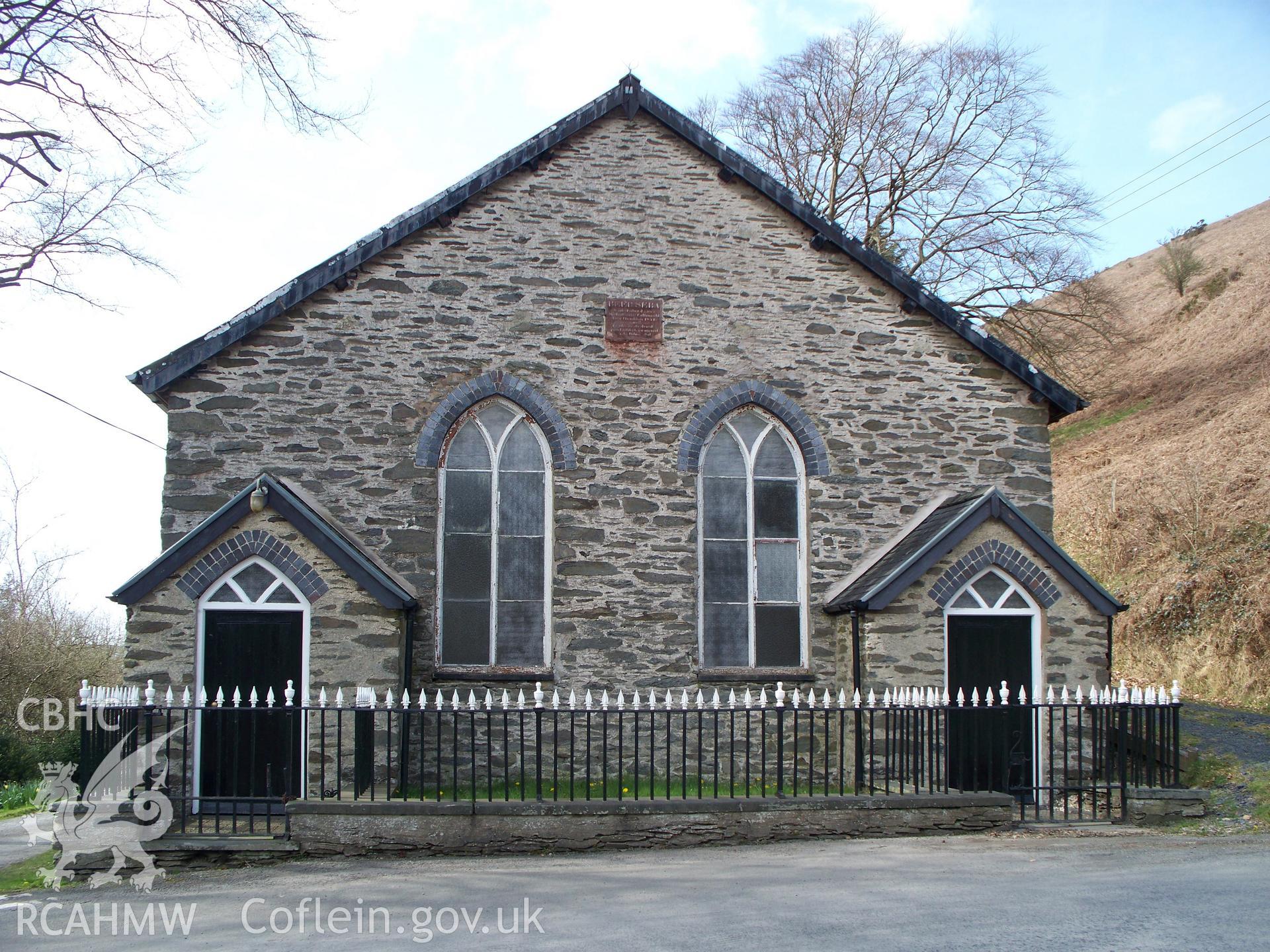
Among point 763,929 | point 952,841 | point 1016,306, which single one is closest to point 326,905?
point 763,929

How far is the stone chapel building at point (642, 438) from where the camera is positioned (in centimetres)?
1242

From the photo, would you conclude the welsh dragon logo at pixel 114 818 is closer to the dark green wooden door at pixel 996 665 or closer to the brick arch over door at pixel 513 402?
the brick arch over door at pixel 513 402

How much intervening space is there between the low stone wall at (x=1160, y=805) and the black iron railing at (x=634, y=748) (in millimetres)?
159

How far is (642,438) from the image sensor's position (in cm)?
1335

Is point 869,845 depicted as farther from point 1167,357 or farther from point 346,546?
point 1167,357

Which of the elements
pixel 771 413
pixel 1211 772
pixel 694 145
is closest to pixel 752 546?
pixel 771 413

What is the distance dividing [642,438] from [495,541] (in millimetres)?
2099

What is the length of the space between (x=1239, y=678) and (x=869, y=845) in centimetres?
1097

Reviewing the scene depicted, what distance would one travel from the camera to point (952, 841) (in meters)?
10.3

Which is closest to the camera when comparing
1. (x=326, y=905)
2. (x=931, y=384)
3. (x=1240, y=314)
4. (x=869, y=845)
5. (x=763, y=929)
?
(x=763, y=929)

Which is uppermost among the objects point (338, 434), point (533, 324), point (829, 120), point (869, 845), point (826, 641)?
point (829, 120)

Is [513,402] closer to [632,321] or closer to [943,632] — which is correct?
[632,321]

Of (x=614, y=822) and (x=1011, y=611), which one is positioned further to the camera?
(x=1011, y=611)
